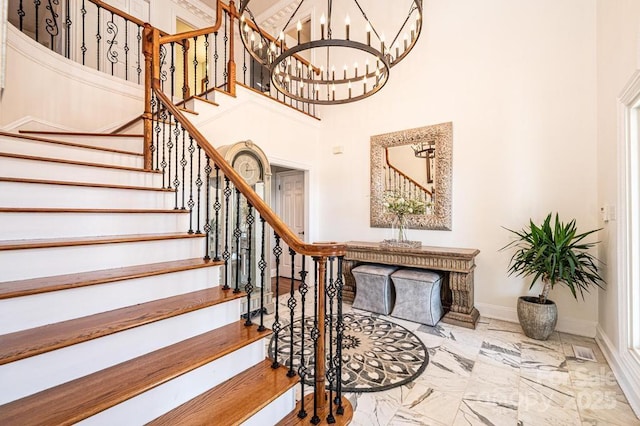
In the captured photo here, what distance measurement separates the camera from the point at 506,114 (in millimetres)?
3365

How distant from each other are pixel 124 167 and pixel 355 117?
3.33 meters

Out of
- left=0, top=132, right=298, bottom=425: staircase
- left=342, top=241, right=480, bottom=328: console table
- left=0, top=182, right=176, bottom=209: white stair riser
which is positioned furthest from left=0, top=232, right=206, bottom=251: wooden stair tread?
left=342, top=241, right=480, bottom=328: console table

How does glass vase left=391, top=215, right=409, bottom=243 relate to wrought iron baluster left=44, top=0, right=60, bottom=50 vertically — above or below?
below

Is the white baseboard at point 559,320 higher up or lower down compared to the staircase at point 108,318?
lower down

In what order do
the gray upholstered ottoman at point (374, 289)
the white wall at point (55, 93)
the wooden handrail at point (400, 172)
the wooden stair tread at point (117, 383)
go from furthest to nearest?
the wooden handrail at point (400, 172) → the gray upholstered ottoman at point (374, 289) → the white wall at point (55, 93) → the wooden stair tread at point (117, 383)

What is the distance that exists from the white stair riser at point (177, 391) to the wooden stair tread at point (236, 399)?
3 centimetres

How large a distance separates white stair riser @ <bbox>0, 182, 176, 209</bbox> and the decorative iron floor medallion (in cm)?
159

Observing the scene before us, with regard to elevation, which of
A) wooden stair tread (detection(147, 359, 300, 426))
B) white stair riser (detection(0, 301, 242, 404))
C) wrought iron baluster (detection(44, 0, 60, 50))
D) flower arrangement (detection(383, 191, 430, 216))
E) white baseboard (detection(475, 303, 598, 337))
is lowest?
white baseboard (detection(475, 303, 598, 337))

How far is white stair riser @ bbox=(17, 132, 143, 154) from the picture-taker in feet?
9.81

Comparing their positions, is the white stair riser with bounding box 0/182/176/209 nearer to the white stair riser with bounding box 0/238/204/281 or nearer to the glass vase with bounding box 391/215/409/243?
the white stair riser with bounding box 0/238/204/281

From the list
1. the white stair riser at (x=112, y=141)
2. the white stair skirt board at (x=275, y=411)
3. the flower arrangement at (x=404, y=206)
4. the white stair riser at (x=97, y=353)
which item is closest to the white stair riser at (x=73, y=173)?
the white stair riser at (x=112, y=141)

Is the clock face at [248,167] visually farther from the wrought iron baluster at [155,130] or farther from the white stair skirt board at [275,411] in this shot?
the white stair skirt board at [275,411]

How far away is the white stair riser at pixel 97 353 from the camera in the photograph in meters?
1.11

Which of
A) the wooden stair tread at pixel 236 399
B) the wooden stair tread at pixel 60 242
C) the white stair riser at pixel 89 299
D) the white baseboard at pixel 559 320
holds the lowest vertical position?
the white baseboard at pixel 559 320
